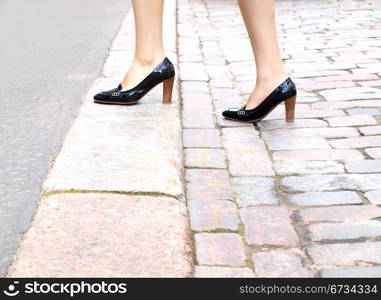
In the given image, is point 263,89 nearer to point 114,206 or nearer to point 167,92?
point 167,92

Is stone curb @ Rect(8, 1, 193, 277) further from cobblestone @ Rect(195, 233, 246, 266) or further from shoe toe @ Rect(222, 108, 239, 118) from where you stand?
shoe toe @ Rect(222, 108, 239, 118)

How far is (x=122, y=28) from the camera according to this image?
6.03 m

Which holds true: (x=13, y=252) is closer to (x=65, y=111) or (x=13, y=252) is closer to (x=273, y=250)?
(x=273, y=250)

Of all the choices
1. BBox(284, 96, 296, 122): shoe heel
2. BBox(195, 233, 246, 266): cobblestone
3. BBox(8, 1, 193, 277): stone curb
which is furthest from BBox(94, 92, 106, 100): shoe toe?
BBox(195, 233, 246, 266): cobblestone

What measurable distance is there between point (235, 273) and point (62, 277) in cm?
43

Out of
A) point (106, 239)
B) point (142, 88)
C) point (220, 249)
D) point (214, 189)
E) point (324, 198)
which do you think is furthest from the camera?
point (142, 88)

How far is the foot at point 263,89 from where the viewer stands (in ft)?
10.7

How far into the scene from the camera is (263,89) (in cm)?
329

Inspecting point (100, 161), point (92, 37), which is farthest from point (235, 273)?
point (92, 37)

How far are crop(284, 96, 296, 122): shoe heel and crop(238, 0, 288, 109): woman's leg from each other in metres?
0.09

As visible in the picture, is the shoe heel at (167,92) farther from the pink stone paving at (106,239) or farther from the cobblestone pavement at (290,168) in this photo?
the pink stone paving at (106,239)

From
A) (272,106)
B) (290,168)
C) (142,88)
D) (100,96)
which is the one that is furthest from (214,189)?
(100,96)

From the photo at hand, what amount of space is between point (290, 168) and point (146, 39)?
0.96 meters

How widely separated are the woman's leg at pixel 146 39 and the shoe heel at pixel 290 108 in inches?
23.0
